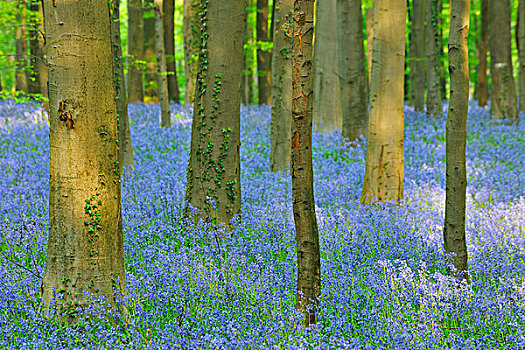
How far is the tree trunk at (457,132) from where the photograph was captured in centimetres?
505

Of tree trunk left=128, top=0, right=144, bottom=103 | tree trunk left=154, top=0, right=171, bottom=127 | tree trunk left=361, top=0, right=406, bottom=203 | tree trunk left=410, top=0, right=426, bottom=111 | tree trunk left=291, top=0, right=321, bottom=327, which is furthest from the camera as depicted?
tree trunk left=128, top=0, right=144, bottom=103

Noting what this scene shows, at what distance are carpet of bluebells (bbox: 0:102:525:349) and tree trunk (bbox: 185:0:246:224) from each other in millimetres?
425

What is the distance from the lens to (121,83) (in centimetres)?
978

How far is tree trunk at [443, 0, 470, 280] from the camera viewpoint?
16.6 ft

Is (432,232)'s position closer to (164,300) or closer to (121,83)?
(164,300)

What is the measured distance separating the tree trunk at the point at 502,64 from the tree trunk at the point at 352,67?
257 inches

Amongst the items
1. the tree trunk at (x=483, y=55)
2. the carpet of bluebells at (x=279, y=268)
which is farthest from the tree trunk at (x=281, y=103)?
the tree trunk at (x=483, y=55)

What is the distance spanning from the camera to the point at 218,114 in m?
6.82

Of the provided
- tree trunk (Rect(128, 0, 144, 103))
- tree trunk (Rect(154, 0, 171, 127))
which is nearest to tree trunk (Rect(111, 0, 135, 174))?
tree trunk (Rect(154, 0, 171, 127))

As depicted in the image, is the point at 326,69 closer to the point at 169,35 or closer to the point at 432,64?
the point at 432,64

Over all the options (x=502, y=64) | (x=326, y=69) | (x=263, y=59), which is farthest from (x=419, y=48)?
(x=326, y=69)

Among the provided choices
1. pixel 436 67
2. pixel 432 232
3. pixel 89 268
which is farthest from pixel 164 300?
pixel 436 67

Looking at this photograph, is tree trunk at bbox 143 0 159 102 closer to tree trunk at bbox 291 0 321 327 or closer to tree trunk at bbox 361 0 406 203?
tree trunk at bbox 361 0 406 203

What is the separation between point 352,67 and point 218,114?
6866mm
